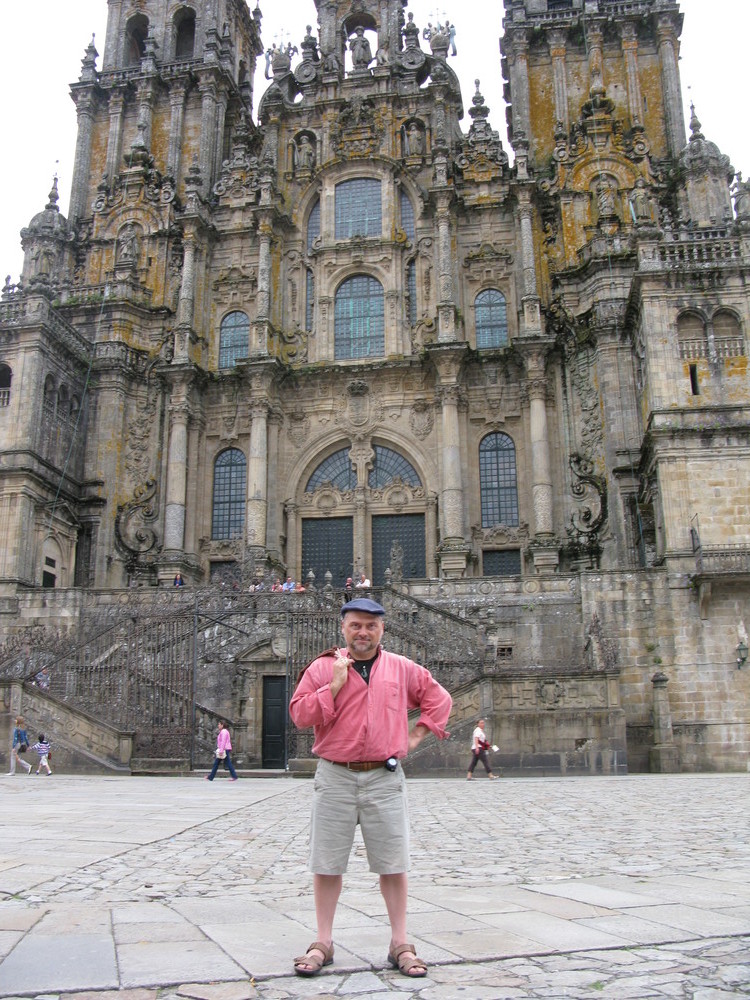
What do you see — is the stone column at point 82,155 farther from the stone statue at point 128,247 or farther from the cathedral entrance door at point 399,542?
the cathedral entrance door at point 399,542

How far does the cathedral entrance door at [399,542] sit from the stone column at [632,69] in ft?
57.1

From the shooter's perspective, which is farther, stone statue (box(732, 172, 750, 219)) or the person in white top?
stone statue (box(732, 172, 750, 219))

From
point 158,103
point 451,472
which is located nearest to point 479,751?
point 451,472

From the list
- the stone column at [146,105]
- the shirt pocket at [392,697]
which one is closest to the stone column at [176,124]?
the stone column at [146,105]

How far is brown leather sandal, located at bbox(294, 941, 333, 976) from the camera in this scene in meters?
4.17

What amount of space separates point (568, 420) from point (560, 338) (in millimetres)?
3019

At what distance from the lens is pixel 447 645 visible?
22688mm

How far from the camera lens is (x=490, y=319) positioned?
114 feet

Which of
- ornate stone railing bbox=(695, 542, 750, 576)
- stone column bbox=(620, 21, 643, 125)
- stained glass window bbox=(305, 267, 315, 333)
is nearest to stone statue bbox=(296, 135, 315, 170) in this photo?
stained glass window bbox=(305, 267, 315, 333)

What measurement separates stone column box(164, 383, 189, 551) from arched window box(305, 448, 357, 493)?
463 centimetres

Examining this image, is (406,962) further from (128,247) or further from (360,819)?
(128,247)

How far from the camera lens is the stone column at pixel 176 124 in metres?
38.5

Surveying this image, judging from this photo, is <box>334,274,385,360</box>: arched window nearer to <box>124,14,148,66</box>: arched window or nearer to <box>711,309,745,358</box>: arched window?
<box>711,309,745,358</box>: arched window

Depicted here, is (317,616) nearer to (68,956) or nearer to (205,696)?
(205,696)
